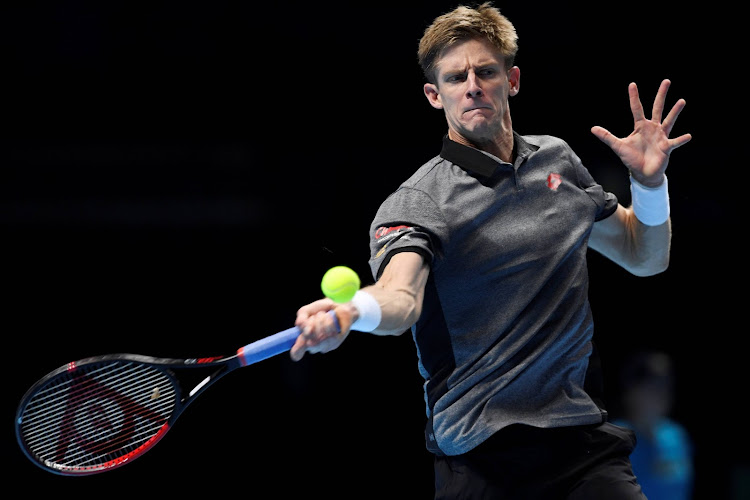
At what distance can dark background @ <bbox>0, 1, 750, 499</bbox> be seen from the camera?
6.03 m

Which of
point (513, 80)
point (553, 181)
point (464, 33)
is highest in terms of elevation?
point (464, 33)

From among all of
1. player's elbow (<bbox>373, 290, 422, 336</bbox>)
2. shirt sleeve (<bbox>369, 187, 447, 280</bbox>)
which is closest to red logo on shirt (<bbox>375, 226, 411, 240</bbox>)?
shirt sleeve (<bbox>369, 187, 447, 280</bbox>)

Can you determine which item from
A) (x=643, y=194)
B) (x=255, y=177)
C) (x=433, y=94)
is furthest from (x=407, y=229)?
(x=255, y=177)

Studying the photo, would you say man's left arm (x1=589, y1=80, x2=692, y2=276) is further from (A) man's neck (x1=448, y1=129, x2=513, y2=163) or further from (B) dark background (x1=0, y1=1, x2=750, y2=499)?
(B) dark background (x1=0, y1=1, x2=750, y2=499)

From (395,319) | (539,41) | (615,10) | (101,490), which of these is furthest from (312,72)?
(395,319)

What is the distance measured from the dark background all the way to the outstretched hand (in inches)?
117

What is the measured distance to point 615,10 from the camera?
6488mm

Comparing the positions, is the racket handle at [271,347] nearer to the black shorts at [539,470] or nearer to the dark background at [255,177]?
the black shorts at [539,470]

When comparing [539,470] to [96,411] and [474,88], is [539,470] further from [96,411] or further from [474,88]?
[96,411]

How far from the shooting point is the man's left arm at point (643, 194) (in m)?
3.26

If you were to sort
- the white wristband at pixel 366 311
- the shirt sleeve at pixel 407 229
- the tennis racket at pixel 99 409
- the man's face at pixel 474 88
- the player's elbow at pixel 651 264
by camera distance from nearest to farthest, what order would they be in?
the white wristband at pixel 366 311 → the shirt sleeve at pixel 407 229 → the tennis racket at pixel 99 409 → the man's face at pixel 474 88 → the player's elbow at pixel 651 264

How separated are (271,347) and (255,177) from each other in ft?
12.7

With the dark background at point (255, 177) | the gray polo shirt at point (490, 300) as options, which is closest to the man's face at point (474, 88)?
the gray polo shirt at point (490, 300)

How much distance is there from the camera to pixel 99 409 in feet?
9.86
